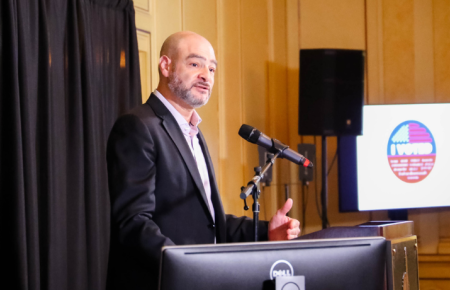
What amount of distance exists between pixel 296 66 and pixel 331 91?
2.22 ft

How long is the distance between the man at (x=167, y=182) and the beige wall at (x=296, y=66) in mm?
1975

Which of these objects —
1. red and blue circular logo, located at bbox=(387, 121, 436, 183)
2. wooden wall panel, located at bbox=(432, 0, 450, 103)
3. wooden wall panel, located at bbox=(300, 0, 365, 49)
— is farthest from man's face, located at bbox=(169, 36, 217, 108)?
wooden wall panel, located at bbox=(432, 0, 450, 103)

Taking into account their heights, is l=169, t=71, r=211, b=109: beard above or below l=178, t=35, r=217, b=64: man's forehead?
below

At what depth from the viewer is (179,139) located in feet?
5.96

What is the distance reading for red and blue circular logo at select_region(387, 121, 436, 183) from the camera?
3912mm

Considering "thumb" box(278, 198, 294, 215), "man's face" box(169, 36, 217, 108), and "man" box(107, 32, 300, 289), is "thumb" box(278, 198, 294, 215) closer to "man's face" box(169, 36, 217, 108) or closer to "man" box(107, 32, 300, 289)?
"man" box(107, 32, 300, 289)

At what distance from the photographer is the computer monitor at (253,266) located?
938mm

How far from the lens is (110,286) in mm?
1719

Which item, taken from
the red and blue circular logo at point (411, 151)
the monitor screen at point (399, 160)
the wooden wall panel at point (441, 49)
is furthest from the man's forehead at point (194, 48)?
the wooden wall panel at point (441, 49)

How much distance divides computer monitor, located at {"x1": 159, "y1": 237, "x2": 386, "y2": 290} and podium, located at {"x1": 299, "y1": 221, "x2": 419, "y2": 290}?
419mm

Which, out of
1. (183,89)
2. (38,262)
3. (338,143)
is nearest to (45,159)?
(38,262)

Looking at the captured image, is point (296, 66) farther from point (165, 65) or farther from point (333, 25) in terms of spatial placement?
point (165, 65)

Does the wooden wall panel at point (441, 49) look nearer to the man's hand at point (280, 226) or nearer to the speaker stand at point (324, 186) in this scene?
the speaker stand at point (324, 186)

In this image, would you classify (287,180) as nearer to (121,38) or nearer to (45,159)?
(121,38)
